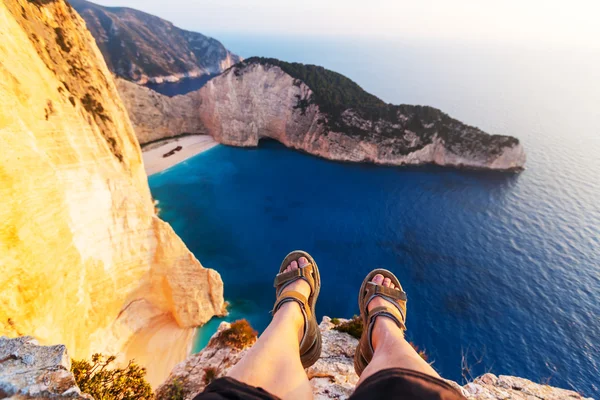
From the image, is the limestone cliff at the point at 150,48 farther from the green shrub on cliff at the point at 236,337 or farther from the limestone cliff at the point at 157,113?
the green shrub on cliff at the point at 236,337

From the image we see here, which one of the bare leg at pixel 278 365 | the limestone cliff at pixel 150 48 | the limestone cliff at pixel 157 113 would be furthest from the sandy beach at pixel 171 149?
the limestone cliff at pixel 150 48

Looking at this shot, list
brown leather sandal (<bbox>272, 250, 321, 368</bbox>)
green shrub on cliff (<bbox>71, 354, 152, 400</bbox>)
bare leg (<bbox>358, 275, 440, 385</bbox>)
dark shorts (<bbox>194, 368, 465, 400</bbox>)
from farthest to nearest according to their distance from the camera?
green shrub on cliff (<bbox>71, 354, 152, 400</bbox>) < brown leather sandal (<bbox>272, 250, 321, 368</bbox>) < bare leg (<bbox>358, 275, 440, 385</bbox>) < dark shorts (<bbox>194, 368, 465, 400</bbox>)

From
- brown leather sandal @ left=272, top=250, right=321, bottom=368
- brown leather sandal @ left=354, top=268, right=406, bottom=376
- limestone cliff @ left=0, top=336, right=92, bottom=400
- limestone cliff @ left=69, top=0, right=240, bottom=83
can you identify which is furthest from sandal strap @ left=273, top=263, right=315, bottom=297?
limestone cliff @ left=69, top=0, right=240, bottom=83

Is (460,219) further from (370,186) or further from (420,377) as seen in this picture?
(420,377)

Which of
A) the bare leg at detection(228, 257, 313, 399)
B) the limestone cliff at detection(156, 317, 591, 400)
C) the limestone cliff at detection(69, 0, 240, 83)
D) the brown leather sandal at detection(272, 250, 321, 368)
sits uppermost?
the limestone cliff at detection(69, 0, 240, 83)

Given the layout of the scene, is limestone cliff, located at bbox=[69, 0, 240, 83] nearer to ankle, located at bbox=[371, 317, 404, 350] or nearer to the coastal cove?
the coastal cove

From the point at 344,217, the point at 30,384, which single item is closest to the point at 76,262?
the point at 30,384

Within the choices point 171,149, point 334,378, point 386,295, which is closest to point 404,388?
point 386,295

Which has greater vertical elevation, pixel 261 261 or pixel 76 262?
pixel 76 262
